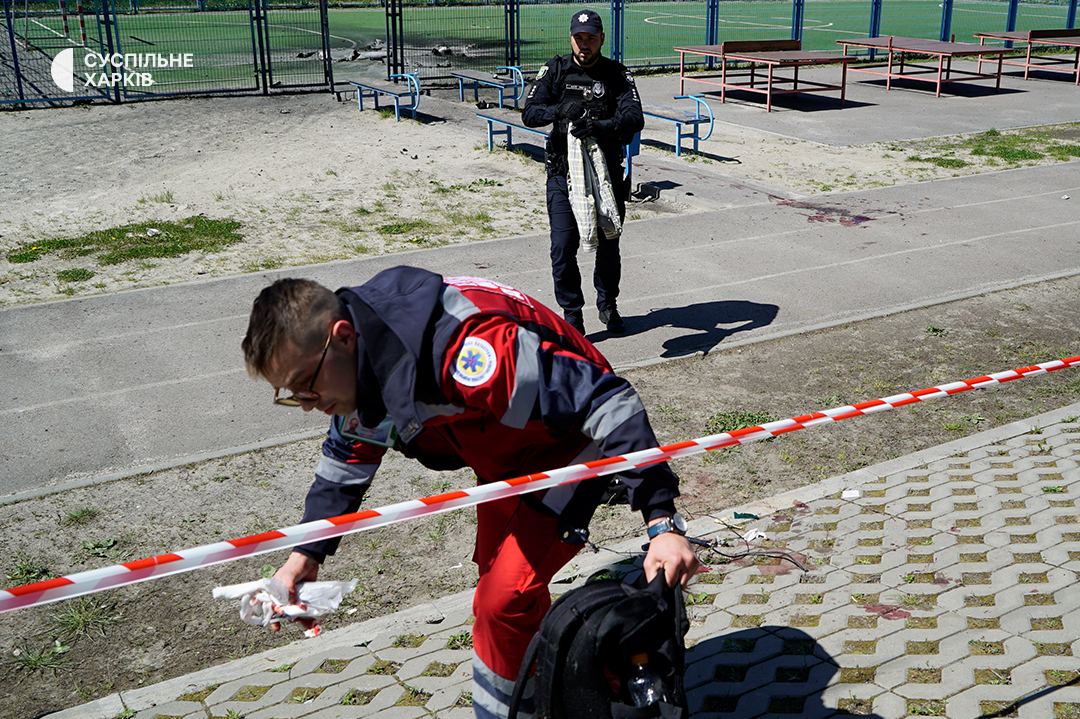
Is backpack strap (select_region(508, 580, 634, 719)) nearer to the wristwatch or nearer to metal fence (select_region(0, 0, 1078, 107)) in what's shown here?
the wristwatch

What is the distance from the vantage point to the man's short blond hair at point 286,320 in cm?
248

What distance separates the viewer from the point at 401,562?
508 cm

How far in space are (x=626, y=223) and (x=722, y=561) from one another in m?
7.19

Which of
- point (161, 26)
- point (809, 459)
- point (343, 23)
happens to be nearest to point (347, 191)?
point (809, 459)

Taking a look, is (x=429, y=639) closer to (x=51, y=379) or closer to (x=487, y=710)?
(x=487, y=710)

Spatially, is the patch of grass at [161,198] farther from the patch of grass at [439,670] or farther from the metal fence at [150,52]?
the patch of grass at [439,670]

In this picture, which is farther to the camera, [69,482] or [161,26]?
[161,26]

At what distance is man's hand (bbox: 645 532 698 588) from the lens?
2582mm

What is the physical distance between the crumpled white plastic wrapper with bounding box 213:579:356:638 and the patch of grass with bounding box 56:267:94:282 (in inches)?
302

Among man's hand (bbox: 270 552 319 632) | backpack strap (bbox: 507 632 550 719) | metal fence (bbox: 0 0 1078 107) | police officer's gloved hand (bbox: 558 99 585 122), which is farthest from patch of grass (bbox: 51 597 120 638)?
A: metal fence (bbox: 0 0 1078 107)

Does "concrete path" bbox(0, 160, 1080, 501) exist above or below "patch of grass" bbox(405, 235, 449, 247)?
below

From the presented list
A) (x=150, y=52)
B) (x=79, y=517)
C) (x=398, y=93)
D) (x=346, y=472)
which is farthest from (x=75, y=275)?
(x=150, y=52)

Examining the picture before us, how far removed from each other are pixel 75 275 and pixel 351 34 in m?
27.8

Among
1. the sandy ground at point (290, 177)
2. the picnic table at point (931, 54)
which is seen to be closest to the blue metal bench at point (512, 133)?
the sandy ground at point (290, 177)
